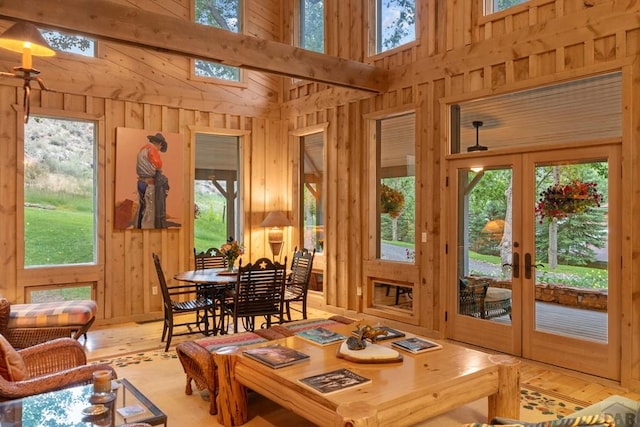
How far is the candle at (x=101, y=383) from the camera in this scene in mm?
2508

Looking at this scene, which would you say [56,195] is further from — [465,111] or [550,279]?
[550,279]

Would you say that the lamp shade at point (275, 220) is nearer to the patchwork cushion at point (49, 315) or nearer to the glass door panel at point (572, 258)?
the patchwork cushion at point (49, 315)

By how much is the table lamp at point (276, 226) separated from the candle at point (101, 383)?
4953 millimetres

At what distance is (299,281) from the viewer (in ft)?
21.9

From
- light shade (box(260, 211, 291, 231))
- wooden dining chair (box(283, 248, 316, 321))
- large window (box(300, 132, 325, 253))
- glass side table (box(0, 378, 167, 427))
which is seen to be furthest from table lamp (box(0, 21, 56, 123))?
large window (box(300, 132, 325, 253))

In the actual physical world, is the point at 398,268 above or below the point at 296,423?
above

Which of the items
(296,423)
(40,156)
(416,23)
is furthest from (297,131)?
(296,423)

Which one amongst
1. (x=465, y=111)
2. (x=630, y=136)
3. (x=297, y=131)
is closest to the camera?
(x=630, y=136)

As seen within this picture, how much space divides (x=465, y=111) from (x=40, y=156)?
17.0ft

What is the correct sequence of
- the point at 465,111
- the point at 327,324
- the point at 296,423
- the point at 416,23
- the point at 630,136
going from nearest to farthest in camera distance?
the point at 296,423 → the point at 630,136 → the point at 327,324 → the point at 465,111 → the point at 416,23

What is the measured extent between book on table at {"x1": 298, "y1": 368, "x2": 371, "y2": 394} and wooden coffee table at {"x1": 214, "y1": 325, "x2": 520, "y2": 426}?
4cm

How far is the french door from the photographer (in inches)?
168

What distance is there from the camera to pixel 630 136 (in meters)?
4.08

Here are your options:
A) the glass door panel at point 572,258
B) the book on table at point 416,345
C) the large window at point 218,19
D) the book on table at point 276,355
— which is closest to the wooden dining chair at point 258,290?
the book on table at point 276,355
